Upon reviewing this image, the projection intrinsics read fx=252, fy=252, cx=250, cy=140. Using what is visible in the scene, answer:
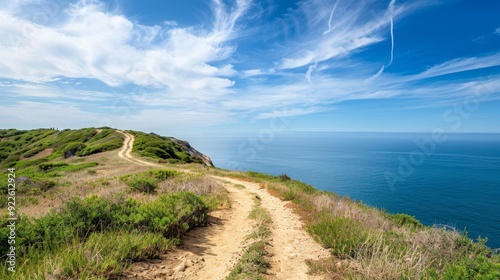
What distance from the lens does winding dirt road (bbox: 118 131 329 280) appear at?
5.78m

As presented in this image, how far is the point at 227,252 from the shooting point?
7.26m

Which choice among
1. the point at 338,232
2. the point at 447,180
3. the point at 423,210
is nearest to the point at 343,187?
the point at 423,210

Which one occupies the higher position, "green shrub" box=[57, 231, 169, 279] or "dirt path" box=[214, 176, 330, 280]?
"green shrub" box=[57, 231, 169, 279]

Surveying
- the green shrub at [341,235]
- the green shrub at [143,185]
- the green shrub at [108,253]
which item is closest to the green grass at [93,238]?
the green shrub at [108,253]

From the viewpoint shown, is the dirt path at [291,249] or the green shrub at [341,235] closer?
the dirt path at [291,249]

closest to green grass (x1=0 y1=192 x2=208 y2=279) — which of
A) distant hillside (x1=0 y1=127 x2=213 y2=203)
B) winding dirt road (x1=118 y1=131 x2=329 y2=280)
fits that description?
winding dirt road (x1=118 y1=131 x2=329 y2=280)

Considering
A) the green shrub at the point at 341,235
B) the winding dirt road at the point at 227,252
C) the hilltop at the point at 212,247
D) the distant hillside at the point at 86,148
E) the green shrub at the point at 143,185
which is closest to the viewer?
the hilltop at the point at 212,247

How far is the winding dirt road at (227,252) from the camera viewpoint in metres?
5.78

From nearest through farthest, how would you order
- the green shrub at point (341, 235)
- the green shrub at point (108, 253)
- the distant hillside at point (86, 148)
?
the green shrub at point (108, 253) → the green shrub at point (341, 235) → the distant hillside at point (86, 148)

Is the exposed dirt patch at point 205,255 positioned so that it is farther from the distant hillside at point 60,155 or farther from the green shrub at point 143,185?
the distant hillside at point 60,155

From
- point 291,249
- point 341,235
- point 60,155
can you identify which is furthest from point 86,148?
point 341,235

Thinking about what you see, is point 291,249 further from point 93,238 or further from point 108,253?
Answer: point 93,238

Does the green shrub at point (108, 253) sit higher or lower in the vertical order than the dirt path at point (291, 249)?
higher

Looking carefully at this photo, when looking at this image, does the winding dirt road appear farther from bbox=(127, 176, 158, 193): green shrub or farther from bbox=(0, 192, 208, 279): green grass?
bbox=(127, 176, 158, 193): green shrub
